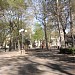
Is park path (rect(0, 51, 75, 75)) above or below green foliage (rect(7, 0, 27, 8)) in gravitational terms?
below

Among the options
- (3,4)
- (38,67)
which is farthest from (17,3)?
(38,67)

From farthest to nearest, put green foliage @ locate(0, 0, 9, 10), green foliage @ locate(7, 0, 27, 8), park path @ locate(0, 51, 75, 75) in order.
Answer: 1. green foliage @ locate(0, 0, 9, 10)
2. green foliage @ locate(7, 0, 27, 8)
3. park path @ locate(0, 51, 75, 75)

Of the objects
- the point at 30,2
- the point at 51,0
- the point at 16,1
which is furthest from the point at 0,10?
the point at 51,0

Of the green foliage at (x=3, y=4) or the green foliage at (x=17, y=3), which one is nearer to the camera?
the green foliage at (x=17, y=3)

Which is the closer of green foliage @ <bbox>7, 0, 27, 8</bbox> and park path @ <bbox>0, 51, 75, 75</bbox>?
park path @ <bbox>0, 51, 75, 75</bbox>

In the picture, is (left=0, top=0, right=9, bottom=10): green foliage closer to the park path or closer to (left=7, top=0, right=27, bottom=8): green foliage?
(left=7, top=0, right=27, bottom=8): green foliage

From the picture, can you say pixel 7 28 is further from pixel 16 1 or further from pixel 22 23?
pixel 16 1

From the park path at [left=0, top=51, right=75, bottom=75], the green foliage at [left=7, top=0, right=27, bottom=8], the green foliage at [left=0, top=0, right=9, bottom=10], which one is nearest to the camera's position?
the park path at [left=0, top=51, right=75, bottom=75]

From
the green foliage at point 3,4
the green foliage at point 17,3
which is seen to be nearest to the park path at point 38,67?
the green foliage at point 17,3

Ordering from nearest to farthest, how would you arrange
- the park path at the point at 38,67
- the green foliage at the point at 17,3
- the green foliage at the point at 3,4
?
the park path at the point at 38,67, the green foliage at the point at 17,3, the green foliage at the point at 3,4

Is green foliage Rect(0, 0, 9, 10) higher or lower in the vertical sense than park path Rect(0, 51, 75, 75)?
higher

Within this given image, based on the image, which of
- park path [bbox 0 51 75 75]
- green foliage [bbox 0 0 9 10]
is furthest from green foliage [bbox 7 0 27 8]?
park path [bbox 0 51 75 75]

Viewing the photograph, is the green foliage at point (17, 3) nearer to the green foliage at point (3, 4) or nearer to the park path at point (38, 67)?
the green foliage at point (3, 4)

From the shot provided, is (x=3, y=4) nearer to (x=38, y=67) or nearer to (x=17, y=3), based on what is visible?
(x=17, y=3)
